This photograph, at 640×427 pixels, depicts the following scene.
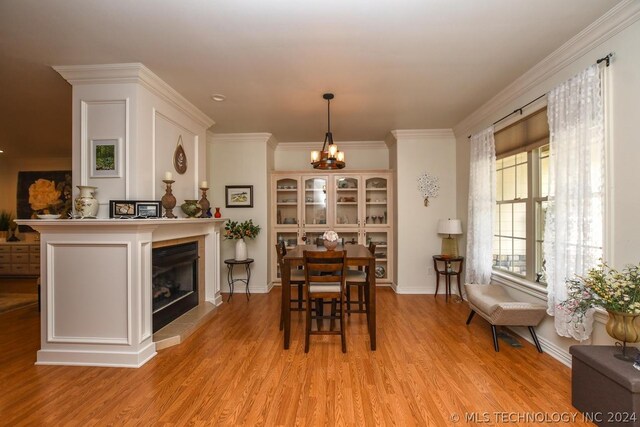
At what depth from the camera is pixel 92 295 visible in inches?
102

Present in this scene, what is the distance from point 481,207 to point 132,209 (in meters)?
3.76

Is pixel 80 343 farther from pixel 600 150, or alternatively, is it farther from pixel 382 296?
pixel 600 150

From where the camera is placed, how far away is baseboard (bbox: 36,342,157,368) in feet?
8.39

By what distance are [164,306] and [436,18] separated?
11.6 ft

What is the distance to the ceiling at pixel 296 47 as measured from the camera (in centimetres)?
201

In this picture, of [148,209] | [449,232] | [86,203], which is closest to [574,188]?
[449,232]

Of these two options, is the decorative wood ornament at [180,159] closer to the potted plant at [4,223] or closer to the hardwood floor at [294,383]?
the hardwood floor at [294,383]

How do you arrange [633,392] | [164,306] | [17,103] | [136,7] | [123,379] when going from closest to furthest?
1. [633,392]
2. [136,7]
3. [123,379]
4. [164,306]
5. [17,103]

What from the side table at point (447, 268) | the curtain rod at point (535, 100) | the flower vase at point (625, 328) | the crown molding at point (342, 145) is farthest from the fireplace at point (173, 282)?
the curtain rod at point (535, 100)

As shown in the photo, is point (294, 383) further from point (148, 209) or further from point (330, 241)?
point (148, 209)

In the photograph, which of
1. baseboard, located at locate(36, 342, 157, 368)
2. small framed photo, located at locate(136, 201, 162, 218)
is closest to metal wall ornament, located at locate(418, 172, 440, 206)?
small framed photo, located at locate(136, 201, 162, 218)

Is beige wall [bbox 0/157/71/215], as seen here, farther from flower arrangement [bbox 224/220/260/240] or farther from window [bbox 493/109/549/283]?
window [bbox 493/109/549/283]

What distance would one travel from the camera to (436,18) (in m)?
2.09

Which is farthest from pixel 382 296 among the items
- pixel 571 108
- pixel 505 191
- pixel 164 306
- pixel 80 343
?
pixel 80 343
